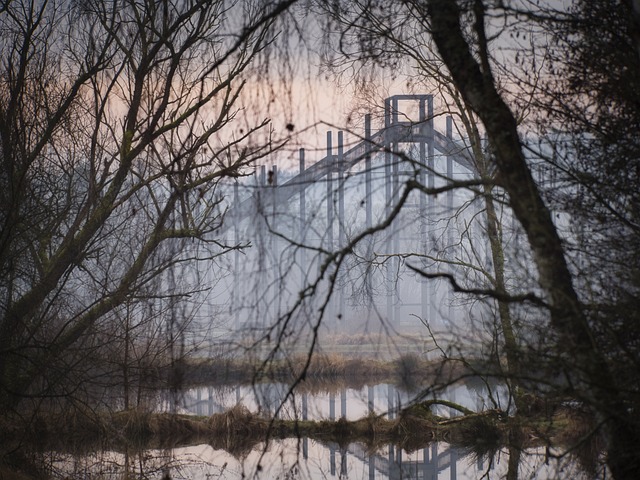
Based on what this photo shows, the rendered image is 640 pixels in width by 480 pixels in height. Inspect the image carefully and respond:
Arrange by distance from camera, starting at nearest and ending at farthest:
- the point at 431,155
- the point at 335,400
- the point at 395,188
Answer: the point at 395,188 < the point at 431,155 < the point at 335,400

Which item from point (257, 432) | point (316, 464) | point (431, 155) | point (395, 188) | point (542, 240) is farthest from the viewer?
point (431, 155)

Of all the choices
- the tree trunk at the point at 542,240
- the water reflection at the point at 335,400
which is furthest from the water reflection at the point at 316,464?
the tree trunk at the point at 542,240

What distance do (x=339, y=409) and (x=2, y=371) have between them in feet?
15.3

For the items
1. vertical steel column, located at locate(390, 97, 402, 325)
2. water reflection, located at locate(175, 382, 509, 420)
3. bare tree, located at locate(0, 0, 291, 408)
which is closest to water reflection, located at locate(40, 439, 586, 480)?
bare tree, located at locate(0, 0, 291, 408)

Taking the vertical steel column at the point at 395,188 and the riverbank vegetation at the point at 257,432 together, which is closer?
the vertical steel column at the point at 395,188

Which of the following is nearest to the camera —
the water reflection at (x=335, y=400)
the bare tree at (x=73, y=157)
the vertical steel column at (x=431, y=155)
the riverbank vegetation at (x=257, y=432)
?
the vertical steel column at (x=431, y=155)

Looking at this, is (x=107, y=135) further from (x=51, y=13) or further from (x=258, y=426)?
(x=258, y=426)

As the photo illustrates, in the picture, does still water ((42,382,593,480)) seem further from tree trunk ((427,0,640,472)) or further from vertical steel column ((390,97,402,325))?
tree trunk ((427,0,640,472))

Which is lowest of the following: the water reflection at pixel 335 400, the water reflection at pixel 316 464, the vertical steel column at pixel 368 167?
the water reflection at pixel 316 464

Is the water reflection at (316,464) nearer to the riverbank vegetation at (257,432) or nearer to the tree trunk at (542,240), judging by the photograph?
the riverbank vegetation at (257,432)

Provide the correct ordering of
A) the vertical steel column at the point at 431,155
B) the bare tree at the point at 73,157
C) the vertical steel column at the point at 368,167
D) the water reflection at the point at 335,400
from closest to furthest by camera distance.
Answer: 1. the vertical steel column at the point at 368,167
2. the vertical steel column at the point at 431,155
3. the bare tree at the point at 73,157
4. the water reflection at the point at 335,400

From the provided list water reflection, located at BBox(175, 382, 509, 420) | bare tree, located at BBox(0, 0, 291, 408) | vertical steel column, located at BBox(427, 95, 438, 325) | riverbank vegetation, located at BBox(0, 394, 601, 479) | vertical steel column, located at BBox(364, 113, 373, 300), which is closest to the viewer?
vertical steel column, located at BBox(364, 113, 373, 300)

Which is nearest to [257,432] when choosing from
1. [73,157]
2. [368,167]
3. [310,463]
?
[310,463]

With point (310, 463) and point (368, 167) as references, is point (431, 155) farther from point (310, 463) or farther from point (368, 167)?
point (368, 167)
